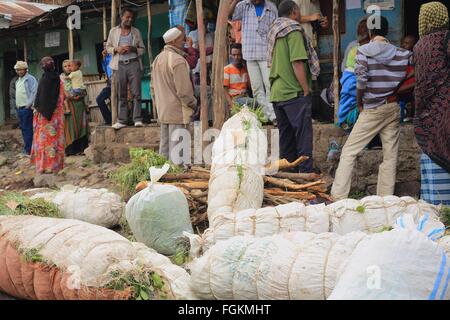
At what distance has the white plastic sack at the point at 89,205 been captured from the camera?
6238mm

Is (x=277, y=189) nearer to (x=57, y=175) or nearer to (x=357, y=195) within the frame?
(x=357, y=195)

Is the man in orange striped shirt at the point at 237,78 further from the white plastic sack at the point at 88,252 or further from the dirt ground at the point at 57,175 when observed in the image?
the white plastic sack at the point at 88,252

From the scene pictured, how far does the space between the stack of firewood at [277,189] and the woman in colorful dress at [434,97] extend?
1039 mm

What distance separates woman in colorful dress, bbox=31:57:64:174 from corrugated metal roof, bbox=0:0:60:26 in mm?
7166

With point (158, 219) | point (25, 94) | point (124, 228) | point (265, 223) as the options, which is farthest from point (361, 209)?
point (25, 94)

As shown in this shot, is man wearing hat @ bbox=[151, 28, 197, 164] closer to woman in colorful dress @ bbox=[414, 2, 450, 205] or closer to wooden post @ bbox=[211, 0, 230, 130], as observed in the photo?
wooden post @ bbox=[211, 0, 230, 130]

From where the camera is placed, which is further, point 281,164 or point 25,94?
point 25,94

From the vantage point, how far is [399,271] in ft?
9.45

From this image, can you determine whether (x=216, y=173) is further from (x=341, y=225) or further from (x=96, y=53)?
(x=96, y=53)

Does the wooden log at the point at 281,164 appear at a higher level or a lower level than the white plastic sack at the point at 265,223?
higher

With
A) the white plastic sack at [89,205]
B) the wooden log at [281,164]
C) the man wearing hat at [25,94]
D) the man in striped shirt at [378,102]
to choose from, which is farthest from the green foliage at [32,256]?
the man wearing hat at [25,94]

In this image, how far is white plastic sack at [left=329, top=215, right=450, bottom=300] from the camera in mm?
2842

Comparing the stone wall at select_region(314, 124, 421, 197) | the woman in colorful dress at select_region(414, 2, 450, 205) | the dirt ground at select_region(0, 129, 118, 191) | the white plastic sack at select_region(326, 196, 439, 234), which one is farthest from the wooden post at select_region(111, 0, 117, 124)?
the white plastic sack at select_region(326, 196, 439, 234)

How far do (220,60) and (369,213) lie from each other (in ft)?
10.4
